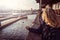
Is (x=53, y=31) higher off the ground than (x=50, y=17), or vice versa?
(x=50, y=17)

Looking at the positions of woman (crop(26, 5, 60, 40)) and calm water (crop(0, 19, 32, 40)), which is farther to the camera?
calm water (crop(0, 19, 32, 40))

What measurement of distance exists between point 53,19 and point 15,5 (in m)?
17.6

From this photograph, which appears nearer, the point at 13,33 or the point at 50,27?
the point at 50,27

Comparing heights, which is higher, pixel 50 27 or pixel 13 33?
pixel 50 27

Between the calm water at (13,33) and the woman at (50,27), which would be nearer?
the woman at (50,27)

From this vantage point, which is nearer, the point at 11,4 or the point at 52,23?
the point at 52,23

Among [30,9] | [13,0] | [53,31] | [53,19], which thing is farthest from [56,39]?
[13,0]

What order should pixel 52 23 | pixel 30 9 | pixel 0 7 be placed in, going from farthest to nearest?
pixel 0 7 < pixel 30 9 < pixel 52 23

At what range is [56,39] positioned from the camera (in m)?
2.38

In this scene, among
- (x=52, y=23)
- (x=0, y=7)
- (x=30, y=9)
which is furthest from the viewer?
(x=0, y=7)

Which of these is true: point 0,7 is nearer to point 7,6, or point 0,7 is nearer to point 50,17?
point 7,6

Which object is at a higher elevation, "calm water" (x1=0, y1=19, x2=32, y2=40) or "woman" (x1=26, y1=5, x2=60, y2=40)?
"woman" (x1=26, y1=5, x2=60, y2=40)

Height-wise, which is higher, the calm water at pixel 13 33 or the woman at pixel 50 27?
the woman at pixel 50 27

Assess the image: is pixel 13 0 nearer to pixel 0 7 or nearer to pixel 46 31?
pixel 0 7
